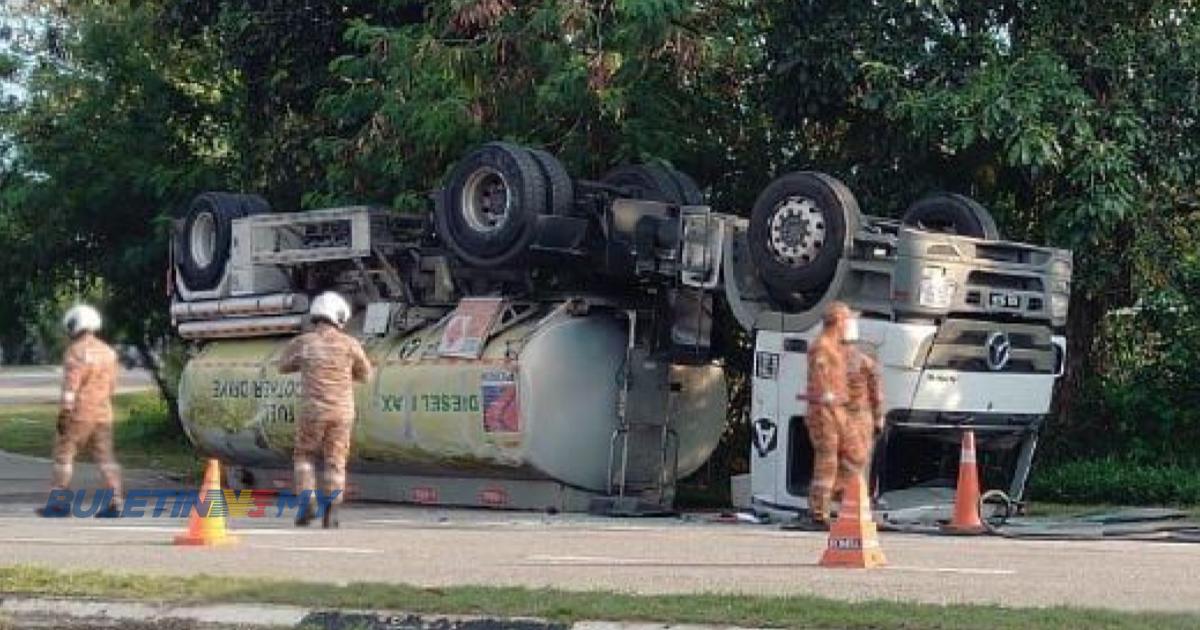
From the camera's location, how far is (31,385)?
59.7m

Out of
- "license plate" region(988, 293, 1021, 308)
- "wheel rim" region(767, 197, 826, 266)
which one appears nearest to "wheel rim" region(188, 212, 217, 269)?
"wheel rim" region(767, 197, 826, 266)

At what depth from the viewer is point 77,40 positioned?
29.0 m

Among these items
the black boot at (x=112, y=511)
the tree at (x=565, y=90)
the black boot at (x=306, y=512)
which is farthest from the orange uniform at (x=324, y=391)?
the tree at (x=565, y=90)

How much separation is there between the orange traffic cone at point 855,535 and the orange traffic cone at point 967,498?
3610 mm

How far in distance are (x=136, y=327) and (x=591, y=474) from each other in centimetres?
1177

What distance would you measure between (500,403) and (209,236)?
16.1ft

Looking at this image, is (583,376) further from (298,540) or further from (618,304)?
(298,540)

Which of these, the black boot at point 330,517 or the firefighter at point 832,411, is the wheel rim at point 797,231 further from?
the black boot at point 330,517

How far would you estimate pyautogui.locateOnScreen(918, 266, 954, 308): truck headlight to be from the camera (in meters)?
15.5

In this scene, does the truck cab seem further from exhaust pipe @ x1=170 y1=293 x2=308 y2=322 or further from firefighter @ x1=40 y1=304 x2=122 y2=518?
firefighter @ x1=40 y1=304 x2=122 y2=518

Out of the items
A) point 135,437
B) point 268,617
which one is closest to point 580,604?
point 268,617

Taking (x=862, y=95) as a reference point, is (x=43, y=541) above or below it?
below

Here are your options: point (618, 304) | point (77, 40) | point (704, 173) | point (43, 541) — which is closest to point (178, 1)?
point (77, 40)

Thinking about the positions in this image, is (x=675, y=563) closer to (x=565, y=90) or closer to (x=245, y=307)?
(x=565, y=90)
